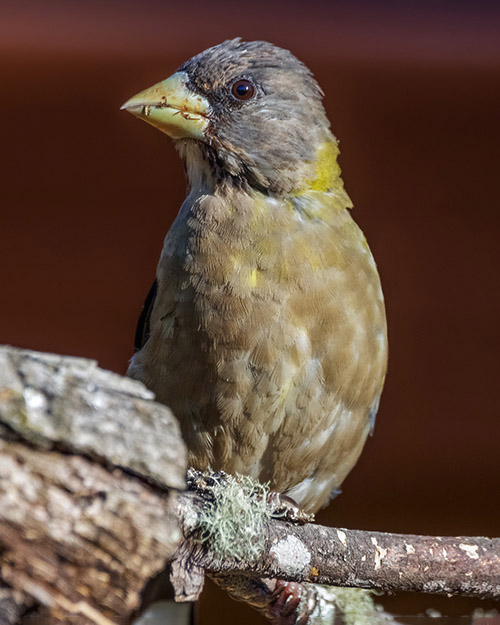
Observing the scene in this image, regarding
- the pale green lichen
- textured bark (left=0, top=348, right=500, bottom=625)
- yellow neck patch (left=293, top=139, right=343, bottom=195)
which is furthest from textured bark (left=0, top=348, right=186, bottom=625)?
A: yellow neck patch (left=293, top=139, right=343, bottom=195)

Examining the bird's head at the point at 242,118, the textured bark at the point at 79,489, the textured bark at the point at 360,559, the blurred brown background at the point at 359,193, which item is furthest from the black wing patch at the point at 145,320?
the textured bark at the point at 79,489

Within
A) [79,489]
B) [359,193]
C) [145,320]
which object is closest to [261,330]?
[145,320]

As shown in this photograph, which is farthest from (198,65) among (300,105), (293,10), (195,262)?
(293,10)

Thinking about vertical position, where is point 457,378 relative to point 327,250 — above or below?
below

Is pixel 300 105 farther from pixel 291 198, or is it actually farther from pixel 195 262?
pixel 195 262

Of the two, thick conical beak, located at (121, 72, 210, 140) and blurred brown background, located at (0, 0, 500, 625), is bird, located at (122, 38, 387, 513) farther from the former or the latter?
blurred brown background, located at (0, 0, 500, 625)

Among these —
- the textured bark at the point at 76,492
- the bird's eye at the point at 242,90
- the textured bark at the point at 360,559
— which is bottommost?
the textured bark at the point at 360,559

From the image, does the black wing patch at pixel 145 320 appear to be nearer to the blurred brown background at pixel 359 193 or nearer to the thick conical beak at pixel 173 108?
the thick conical beak at pixel 173 108

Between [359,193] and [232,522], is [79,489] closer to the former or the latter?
[232,522]
